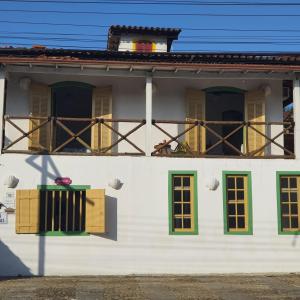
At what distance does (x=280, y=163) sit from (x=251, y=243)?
78.7 inches

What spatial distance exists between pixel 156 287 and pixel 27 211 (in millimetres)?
3372

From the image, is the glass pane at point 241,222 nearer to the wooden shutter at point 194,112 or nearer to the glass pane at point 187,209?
the glass pane at point 187,209

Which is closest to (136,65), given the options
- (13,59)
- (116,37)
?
(13,59)

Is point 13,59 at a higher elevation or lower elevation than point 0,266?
higher

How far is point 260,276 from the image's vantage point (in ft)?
36.1

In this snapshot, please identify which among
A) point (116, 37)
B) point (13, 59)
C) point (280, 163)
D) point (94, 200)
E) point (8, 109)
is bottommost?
point (94, 200)

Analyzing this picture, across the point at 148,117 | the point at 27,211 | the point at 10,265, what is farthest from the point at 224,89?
the point at 10,265

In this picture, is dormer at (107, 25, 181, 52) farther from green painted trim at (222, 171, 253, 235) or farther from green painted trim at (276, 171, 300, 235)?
green painted trim at (276, 171, 300, 235)

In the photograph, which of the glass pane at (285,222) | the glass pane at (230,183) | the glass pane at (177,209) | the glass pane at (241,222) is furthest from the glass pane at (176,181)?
the glass pane at (285,222)

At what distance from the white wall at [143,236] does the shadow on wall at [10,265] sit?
0.02 meters

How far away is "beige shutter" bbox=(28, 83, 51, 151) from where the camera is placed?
502 inches

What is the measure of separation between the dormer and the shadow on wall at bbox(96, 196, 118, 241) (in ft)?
33.4

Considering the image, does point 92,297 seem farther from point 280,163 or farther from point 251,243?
point 280,163

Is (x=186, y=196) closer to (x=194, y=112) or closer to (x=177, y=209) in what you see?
(x=177, y=209)
